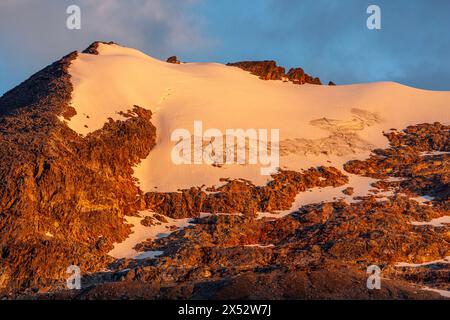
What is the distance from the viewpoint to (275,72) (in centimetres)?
8231

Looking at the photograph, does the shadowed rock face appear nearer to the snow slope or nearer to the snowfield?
the snowfield

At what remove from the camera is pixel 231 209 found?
47969 mm

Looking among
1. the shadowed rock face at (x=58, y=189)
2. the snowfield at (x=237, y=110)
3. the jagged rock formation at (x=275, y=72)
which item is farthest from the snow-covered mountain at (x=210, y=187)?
the jagged rock formation at (x=275, y=72)

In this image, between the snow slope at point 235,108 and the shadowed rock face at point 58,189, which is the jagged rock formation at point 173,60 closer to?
the snow slope at point 235,108

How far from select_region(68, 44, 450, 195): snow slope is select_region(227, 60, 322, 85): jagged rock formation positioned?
7.31 ft

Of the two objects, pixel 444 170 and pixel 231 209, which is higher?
pixel 444 170

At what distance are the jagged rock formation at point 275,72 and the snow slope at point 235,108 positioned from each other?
7.31 ft

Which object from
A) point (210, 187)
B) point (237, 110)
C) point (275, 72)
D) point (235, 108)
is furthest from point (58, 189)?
point (275, 72)

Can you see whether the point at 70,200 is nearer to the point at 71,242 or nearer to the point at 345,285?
the point at 71,242

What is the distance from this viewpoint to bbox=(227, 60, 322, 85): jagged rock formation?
8194cm

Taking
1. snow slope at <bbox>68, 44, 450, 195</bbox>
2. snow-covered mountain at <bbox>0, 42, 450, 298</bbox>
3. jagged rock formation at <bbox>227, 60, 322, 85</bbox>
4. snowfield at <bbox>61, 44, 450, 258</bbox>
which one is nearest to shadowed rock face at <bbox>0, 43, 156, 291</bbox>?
snow-covered mountain at <bbox>0, 42, 450, 298</bbox>

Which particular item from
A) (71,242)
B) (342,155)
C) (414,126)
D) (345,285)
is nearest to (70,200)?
(71,242)

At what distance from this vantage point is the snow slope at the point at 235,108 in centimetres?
5409
